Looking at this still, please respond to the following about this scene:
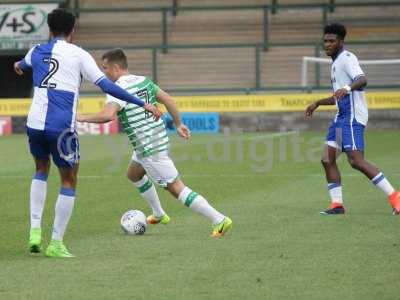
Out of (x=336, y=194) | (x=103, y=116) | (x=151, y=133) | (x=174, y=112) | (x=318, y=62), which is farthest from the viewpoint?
(x=318, y=62)

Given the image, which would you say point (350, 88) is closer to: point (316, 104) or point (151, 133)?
point (316, 104)

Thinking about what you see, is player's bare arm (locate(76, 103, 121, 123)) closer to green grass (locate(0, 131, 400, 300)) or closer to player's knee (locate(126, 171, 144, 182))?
green grass (locate(0, 131, 400, 300))

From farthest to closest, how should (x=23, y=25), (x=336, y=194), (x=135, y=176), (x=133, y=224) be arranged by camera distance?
(x=23, y=25), (x=336, y=194), (x=135, y=176), (x=133, y=224)

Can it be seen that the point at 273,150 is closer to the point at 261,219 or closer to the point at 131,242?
the point at 261,219

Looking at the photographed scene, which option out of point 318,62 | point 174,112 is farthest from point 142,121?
point 318,62

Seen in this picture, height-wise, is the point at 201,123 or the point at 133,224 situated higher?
the point at 133,224

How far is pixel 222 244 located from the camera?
32.6 ft

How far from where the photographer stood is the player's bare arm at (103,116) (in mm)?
9531

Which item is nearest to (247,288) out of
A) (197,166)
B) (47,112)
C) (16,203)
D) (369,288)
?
(369,288)

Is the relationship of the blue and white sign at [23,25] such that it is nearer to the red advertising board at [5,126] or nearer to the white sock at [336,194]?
the red advertising board at [5,126]

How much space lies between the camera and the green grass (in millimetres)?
7662

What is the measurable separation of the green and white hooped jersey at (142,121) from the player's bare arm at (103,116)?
26cm

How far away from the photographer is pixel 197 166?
65.4 feet

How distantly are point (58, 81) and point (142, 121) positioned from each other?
1.46 metres
